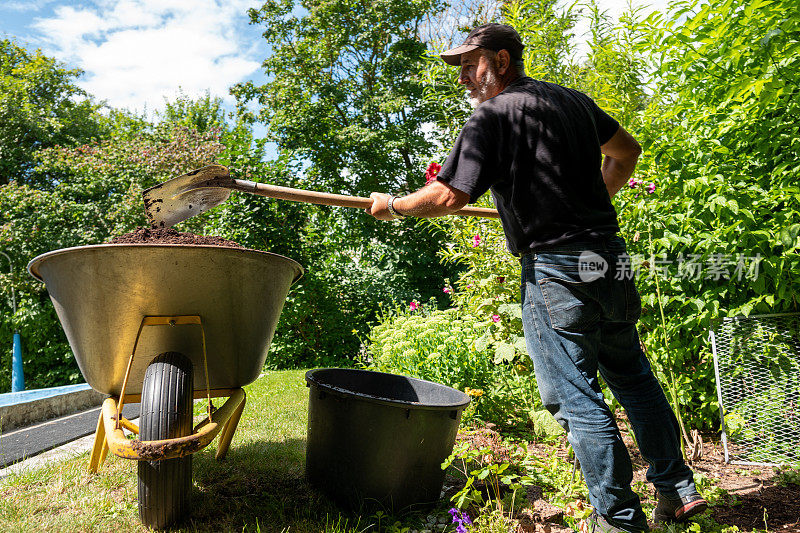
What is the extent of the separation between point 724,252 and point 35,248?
40.3 ft

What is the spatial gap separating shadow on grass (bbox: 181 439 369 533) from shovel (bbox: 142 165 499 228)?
3.94ft

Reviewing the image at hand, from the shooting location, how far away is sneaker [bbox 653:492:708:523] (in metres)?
1.71

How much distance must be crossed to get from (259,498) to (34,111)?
17410 mm

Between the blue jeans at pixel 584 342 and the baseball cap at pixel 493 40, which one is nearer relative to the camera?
the blue jeans at pixel 584 342

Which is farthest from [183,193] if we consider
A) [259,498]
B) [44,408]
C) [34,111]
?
[34,111]

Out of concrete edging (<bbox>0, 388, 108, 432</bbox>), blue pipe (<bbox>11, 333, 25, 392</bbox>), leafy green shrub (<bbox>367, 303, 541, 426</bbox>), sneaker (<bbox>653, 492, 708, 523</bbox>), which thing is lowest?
blue pipe (<bbox>11, 333, 25, 392</bbox>)

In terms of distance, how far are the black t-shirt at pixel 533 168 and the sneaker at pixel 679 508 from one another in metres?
0.95

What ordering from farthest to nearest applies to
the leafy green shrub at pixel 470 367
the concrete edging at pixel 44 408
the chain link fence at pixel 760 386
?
the concrete edging at pixel 44 408 → the leafy green shrub at pixel 470 367 → the chain link fence at pixel 760 386

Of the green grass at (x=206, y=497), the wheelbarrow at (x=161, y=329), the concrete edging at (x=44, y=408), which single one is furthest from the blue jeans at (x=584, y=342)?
the concrete edging at (x=44, y=408)

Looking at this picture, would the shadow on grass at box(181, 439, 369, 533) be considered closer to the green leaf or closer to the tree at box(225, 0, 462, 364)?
the green leaf

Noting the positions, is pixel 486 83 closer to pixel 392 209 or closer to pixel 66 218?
pixel 392 209

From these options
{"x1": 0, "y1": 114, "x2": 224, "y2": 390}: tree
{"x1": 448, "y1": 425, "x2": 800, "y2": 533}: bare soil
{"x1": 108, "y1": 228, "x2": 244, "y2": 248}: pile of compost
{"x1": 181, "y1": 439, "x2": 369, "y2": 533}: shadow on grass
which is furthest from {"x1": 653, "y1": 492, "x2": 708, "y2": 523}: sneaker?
{"x1": 0, "y1": 114, "x2": 224, "y2": 390}: tree

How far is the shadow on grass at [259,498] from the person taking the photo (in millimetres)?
1873

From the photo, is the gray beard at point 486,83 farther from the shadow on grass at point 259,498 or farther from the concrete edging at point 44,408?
the concrete edging at point 44,408
